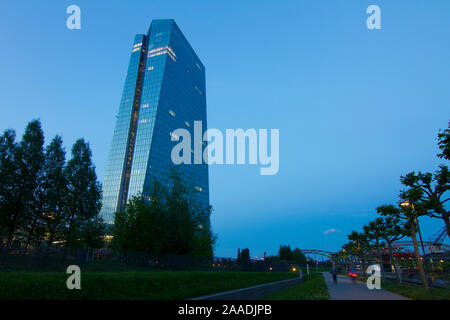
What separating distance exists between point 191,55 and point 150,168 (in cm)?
10170

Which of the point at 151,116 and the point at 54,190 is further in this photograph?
the point at 151,116

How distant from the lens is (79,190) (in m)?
33.6

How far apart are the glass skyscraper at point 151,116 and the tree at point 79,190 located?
6853 cm

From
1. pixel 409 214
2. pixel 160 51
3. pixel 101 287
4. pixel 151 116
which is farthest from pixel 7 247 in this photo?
pixel 160 51

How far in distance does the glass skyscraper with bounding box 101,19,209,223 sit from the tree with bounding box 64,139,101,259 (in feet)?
225

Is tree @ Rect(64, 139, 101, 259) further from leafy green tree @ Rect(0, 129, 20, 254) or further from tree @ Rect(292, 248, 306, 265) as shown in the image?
tree @ Rect(292, 248, 306, 265)

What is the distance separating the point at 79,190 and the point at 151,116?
100353 millimetres

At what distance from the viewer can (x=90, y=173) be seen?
115 ft

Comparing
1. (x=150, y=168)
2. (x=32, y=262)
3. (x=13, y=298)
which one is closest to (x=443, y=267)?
(x=13, y=298)

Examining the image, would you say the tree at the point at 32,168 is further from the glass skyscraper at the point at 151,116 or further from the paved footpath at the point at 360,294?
the glass skyscraper at the point at 151,116

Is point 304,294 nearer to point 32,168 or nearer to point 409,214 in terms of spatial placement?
point 409,214

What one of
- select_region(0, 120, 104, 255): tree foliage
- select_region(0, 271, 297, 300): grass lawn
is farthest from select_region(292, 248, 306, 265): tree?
select_region(0, 271, 297, 300): grass lawn

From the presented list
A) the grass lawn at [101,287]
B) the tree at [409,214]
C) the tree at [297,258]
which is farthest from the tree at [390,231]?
the tree at [297,258]
